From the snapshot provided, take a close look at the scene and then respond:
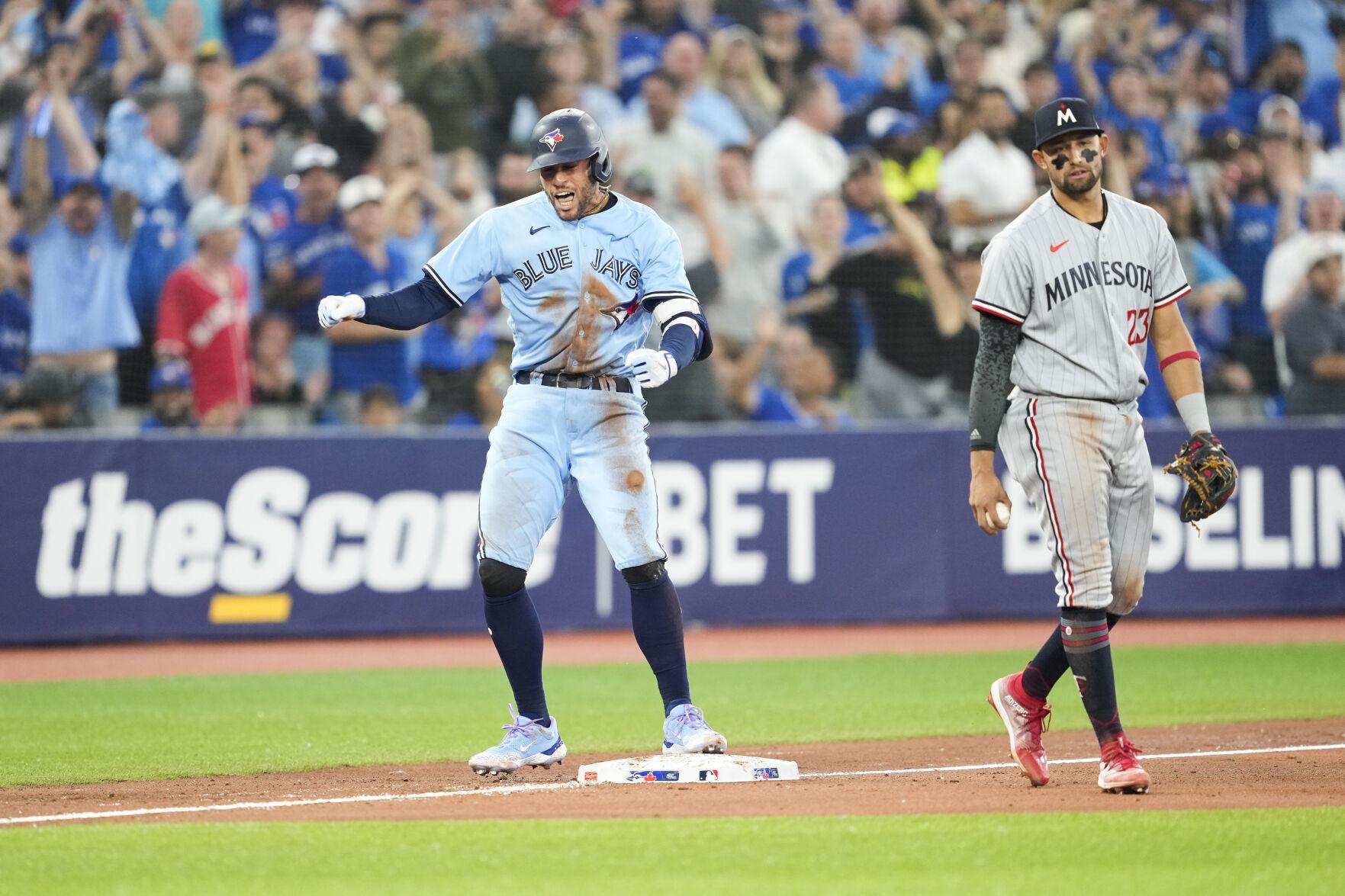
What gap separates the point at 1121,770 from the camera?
5914mm

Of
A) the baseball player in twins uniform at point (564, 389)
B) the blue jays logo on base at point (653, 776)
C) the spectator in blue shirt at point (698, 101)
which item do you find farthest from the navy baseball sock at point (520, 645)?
the spectator in blue shirt at point (698, 101)

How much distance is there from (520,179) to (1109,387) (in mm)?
8930

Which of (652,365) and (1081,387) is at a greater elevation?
(652,365)

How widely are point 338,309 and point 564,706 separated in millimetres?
3601

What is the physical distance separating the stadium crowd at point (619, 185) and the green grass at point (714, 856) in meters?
8.38

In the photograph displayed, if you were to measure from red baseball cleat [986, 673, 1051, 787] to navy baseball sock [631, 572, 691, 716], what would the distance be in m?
1.25

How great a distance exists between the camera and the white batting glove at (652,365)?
628cm

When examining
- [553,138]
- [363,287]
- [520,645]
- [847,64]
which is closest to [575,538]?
[363,287]

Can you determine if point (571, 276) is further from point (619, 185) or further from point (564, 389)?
point (619, 185)

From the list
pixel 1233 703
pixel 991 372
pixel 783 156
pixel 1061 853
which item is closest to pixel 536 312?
pixel 991 372

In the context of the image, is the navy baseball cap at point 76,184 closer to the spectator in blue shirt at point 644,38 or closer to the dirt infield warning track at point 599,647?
the dirt infield warning track at point 599,647

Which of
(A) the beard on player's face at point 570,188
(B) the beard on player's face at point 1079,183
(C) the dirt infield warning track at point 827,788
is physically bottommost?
(C) the dirt infield warning track at point 827,788

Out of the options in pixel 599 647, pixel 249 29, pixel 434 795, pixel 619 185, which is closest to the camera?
pixel 434 795

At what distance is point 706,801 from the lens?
5883 mm
